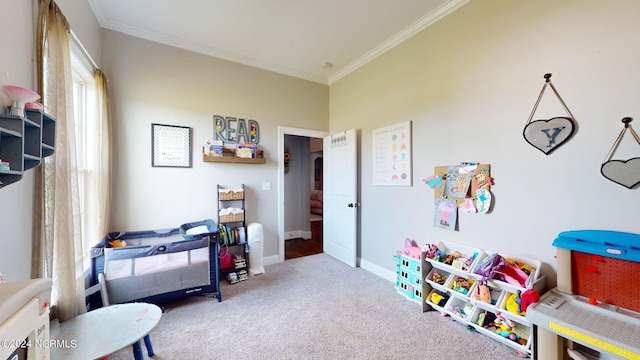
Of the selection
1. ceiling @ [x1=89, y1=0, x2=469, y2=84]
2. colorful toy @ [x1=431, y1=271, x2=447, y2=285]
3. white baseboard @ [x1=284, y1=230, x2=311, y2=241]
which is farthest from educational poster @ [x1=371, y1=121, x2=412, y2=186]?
white baseboard @ [x1=284, y1=230, x2=311, y2=241]

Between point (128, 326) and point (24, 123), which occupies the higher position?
point (24, 123)

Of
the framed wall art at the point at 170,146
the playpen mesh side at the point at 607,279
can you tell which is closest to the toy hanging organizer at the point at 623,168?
the playpen mesh side at the point at 607,279

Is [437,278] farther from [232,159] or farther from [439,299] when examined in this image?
[232,159]

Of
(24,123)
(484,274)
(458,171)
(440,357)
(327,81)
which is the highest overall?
(327,81)

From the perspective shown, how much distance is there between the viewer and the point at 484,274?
187 centimetres

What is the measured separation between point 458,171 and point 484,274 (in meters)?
0.90

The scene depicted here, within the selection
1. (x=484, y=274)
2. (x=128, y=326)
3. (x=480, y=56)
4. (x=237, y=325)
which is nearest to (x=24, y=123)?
(x=128, y=326)

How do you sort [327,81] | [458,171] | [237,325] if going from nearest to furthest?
[237,325] → [458,171] → [327,81]

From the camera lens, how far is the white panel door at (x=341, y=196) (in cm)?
339

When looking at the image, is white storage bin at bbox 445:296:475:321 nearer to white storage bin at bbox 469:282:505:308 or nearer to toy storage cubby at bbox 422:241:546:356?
toy storage cubby at bbox 422:241:546:356

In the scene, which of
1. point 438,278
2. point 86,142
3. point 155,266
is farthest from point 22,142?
point 438,278

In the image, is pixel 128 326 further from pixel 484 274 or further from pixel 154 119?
pixel 484 274

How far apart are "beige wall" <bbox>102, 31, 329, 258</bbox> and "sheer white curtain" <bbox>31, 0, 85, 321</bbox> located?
117 cm

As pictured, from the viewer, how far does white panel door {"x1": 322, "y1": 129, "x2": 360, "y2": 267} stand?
3.39m
